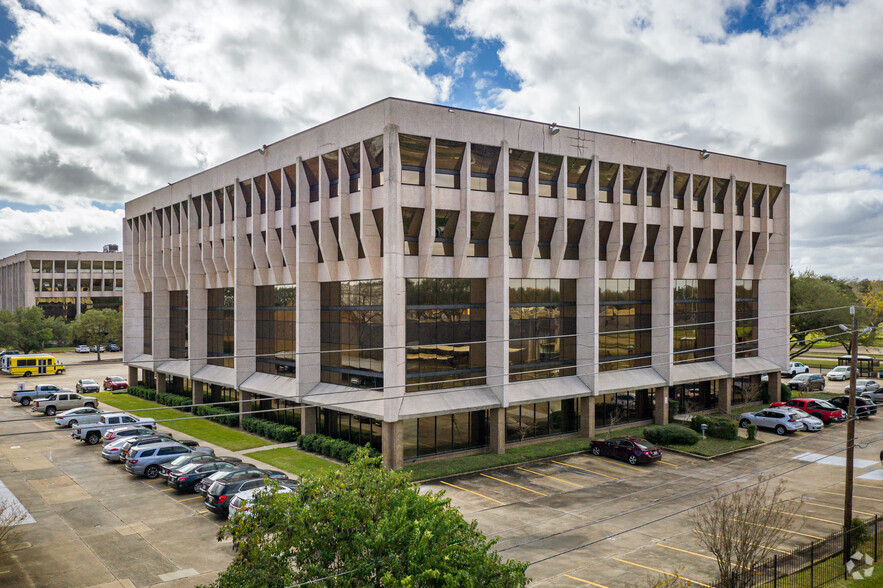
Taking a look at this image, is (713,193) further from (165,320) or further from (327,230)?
(165,320)

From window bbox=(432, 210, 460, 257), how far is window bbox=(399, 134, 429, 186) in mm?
2287

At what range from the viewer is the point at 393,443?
31.6 metres

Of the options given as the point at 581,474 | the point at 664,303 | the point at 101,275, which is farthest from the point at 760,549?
the point at 101,275

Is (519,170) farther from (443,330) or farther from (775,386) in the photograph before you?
(775,386)

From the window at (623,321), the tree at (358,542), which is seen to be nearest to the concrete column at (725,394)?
the window at (623,321)

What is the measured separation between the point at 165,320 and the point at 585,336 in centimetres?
4092

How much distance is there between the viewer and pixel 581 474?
32.0m

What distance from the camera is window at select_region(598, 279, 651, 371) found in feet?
136

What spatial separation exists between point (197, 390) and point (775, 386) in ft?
165

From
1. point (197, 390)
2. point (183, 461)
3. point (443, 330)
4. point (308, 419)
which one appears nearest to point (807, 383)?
point (443, 330)

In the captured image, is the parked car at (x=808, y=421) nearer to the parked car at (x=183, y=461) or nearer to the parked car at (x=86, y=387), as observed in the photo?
the parked car at (x=183, y=461)

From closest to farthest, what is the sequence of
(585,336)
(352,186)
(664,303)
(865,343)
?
(352,186)
(585,336)
(664,303)
(865,343)

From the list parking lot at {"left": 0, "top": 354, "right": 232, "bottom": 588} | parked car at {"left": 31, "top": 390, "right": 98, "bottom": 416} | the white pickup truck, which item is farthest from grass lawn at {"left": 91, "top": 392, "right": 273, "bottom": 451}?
parked car at {"left": 31, "top": 390, "right": 98, "bottom": 416}

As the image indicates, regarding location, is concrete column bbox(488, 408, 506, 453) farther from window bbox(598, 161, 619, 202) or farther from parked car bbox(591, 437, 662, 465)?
window bbox(598, 161, 619, 202)
